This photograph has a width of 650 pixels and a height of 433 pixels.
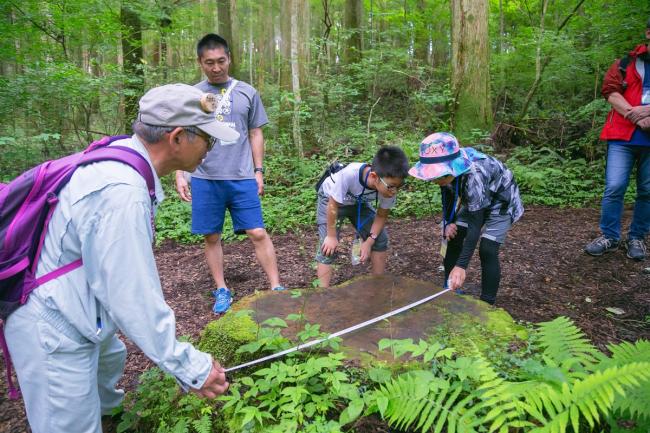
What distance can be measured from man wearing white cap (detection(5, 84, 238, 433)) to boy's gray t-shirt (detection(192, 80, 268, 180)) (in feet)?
6.38

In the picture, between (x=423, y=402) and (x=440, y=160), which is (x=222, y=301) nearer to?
(x=440, y=160)

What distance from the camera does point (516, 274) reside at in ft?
15.4

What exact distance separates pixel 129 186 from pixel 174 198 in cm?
670

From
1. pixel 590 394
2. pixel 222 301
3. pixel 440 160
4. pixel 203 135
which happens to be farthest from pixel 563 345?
pixel 222 301

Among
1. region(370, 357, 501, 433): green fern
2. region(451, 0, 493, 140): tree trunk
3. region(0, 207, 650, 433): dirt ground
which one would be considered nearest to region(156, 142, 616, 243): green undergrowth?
region(0, 207, 650, 433): dirt ground

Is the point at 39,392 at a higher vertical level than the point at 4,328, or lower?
lower

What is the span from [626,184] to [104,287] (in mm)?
4977

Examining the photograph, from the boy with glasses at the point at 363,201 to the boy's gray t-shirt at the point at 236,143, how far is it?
2.58 feet

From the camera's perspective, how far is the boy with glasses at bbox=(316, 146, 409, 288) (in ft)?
11.1

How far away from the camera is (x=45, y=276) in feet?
5.66

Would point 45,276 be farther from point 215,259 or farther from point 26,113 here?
point 26,113

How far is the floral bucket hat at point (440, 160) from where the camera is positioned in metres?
3.19

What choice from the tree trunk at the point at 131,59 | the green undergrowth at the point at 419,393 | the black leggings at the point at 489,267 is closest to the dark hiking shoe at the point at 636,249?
the black leggings at the point at 489,267

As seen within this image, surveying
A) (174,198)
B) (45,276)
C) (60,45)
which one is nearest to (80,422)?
(45,276)
